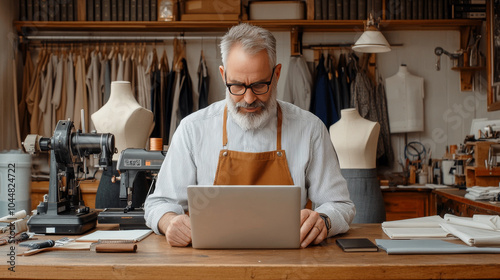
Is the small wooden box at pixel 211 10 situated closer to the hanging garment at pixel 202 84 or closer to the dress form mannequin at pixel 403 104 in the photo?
the hanging garment at pixel 202 84

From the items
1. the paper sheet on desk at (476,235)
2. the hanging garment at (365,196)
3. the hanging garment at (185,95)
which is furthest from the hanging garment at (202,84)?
the paper sheet on desk at (476,235)

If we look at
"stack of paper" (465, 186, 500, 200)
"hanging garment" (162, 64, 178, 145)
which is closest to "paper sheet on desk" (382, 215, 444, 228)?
"stack of paper" (465, 186, 500, 200)

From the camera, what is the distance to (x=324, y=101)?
16.6ft

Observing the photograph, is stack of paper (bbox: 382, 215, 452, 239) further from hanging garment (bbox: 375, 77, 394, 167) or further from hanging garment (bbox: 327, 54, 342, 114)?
hanging garment (bbox: 375, 77, 394, 167)

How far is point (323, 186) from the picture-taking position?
6.64ft

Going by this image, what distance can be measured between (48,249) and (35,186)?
343 cm

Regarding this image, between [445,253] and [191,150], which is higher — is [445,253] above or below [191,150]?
below

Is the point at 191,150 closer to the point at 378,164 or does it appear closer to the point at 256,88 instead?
the point at 256,88

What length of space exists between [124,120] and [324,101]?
2.23 m

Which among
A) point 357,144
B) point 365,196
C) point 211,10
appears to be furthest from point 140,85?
point 365,196

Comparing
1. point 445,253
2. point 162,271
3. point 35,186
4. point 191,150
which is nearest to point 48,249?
point 162,271

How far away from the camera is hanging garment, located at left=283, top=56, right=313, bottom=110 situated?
515 centimetres

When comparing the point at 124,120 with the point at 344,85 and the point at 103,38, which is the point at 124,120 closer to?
the point at 103,38

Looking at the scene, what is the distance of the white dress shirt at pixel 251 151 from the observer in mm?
2015
